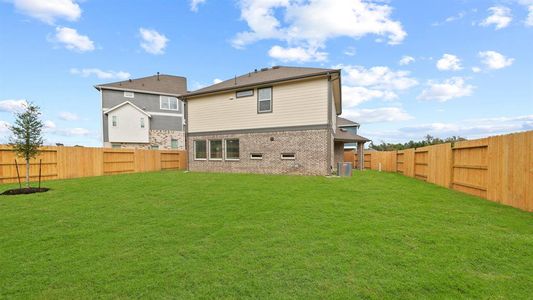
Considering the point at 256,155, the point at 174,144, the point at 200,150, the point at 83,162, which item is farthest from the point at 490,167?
the point at 174,144

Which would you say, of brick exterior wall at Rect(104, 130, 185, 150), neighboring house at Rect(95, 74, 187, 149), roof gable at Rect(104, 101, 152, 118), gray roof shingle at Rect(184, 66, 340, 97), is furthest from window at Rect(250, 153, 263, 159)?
roof gable at Rect(104, 101, 152, 118)

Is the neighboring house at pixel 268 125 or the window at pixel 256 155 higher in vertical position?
the neighboring house at pixel 268 125

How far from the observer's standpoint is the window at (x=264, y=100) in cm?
1542

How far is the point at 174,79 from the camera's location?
33.1 meters

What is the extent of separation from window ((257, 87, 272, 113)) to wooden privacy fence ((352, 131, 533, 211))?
9.09 metres

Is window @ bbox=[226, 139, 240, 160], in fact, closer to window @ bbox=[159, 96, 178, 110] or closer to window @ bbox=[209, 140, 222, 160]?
window @ bbox=[209, 140, 222, 160]

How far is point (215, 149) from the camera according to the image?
1762cm

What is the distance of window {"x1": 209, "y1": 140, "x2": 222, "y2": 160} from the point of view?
57.1 ft

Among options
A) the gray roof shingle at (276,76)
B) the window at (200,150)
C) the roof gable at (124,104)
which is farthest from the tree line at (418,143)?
the roof gable at (124,104)

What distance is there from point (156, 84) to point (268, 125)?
21099 millimetres

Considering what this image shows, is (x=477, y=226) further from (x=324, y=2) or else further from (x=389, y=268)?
(x=324, y=2)

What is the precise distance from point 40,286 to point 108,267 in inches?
27.2

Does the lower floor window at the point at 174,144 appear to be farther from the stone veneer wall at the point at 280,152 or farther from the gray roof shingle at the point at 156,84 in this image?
the stone veneer wall at the point at 280,152

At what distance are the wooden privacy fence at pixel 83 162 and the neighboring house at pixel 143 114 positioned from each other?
8.13 m
